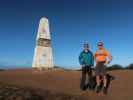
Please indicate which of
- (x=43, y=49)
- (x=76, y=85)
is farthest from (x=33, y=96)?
(x=43, y=49)

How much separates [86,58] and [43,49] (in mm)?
13441

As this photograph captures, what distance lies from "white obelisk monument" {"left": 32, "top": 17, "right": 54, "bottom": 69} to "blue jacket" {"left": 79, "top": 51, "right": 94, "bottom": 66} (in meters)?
12.9

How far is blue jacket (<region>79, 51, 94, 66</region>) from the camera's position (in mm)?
10577

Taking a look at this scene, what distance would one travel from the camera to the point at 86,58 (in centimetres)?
1055

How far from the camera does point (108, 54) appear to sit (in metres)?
10.1

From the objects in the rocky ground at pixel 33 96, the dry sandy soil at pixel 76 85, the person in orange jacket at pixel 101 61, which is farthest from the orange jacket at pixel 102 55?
the rocky ground at pixel 33 96

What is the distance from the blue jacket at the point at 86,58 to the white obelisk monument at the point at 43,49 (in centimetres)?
1287

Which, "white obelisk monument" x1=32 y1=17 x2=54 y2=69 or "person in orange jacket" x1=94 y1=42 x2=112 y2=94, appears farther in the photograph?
"white obelisk monument" x1=32 y1=17 x2=54 y2=69

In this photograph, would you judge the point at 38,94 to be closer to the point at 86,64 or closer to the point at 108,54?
the point at 86,64

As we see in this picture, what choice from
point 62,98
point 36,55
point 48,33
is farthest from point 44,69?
point 62,98

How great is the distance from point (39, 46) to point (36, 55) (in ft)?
2.80

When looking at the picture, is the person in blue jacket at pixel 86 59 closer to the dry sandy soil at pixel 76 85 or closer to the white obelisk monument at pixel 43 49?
the dry sandy soil at pixel 76 85

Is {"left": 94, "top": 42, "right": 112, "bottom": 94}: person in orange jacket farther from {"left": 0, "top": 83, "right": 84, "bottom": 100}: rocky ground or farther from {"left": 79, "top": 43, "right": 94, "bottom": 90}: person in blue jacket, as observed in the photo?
{"left": 0, "top": 83, "right": 84, "bottom": 100}: rocky ground

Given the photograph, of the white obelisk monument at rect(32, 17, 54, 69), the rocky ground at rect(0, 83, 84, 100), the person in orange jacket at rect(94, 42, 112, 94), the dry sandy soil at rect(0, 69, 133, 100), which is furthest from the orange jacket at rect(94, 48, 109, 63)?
the white obelisk monument at rect(32, 17, 54, 69)
